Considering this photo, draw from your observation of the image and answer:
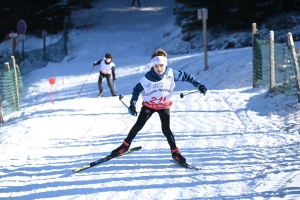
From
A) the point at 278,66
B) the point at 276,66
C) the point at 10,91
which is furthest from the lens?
the point at 10,91

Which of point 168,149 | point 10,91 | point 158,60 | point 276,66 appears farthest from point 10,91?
point 158,60

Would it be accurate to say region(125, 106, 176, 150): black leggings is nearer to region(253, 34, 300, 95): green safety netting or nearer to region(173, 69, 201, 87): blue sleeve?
region(173, 69, 201, 87): blue sleeve

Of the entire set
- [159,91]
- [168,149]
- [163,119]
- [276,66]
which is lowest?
[168,149]

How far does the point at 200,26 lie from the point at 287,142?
21864 millimetres

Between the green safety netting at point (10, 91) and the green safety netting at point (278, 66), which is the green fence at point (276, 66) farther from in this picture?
the green safety netting at point (10, 91)

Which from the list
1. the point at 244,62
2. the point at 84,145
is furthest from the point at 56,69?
the point at 84,145

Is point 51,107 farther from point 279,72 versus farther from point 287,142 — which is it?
point 287,142

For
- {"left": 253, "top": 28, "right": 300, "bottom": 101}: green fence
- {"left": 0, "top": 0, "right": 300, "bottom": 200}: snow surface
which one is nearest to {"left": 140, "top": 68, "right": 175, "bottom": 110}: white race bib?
{"left": 0, "top": 0, "right": 300, "bottom": 200}: snow surface

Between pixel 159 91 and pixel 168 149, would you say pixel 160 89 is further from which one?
pixel 168 149

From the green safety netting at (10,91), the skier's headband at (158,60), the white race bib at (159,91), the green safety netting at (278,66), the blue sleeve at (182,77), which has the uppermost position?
the skier's headband at (158,60)

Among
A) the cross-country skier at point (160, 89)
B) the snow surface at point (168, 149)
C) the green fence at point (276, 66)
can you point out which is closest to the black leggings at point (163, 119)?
the cross-country skier at point (160, 89)

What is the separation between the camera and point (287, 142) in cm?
816

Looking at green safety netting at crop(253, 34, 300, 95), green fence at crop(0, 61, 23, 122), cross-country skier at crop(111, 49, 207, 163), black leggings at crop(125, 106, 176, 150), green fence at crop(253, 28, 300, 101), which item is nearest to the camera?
cross-country skier at crop(111, 49, 207, 163)

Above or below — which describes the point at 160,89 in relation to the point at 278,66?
above
